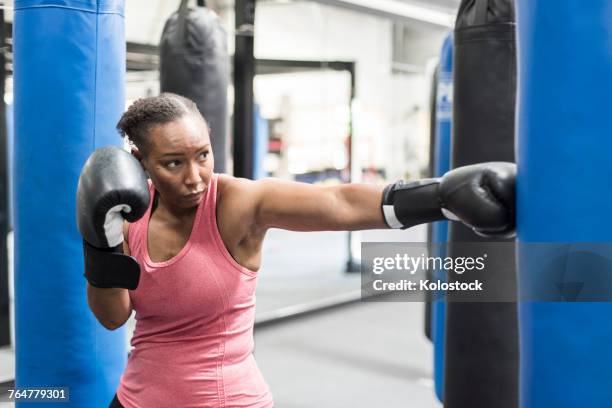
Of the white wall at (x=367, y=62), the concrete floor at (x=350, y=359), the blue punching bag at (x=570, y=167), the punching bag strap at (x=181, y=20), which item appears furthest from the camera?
the white wall at (x=367, y=62)

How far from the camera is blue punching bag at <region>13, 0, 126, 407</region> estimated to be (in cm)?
222

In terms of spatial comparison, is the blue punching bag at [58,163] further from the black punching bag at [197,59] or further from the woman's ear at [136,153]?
the black punching bag at [197,59]

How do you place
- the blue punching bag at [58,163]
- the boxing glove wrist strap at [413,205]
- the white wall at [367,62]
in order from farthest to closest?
the white wall at [367,62] → the blue punching bag at [58,163] → the boxing glove wrist strap at [413,205]

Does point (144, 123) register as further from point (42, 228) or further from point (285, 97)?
point (285, 97)

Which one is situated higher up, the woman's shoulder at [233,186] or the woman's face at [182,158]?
the woman's face at [182,158]

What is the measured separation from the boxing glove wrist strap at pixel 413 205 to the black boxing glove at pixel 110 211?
0.55m

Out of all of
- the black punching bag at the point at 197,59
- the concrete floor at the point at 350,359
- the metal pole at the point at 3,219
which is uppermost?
the black punching bag at the point at 197,59

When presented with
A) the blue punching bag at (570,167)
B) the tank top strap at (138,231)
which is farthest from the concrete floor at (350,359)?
the blue punching bag at (570,167)

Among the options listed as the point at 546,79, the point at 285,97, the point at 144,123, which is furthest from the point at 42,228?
the point at 285,97

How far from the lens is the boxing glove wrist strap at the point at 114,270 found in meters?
1.55

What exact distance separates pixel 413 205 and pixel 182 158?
52 centimetres

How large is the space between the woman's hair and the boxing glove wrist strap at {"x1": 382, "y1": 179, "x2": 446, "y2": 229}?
487mm

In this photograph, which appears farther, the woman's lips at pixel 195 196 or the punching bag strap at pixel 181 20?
the punching bag strap at pixel 181 20

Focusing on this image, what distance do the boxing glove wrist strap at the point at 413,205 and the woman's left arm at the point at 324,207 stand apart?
0.03m
